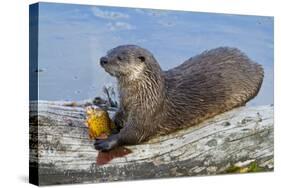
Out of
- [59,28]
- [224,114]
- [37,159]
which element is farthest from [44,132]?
[224,114]

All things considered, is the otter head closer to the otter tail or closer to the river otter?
the river otter

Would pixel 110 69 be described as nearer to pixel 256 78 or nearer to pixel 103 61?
pixel 103 61

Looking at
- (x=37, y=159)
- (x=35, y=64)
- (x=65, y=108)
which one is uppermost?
(x=35, y=64)

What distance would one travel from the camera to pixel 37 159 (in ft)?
31.2

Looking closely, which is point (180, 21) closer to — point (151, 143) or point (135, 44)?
point (135, 44)

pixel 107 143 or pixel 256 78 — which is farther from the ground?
pixel 256 78

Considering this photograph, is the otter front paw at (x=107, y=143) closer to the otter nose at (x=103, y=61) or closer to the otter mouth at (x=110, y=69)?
the otter mouth at (x=110, y=69)

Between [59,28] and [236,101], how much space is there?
299 cm

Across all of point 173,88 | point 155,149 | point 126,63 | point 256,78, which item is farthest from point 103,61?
point 256,78

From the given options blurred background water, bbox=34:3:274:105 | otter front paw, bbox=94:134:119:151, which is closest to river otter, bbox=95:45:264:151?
otter front paw, bbox=94:134:119:151

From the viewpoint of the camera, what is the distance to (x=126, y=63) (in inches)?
390

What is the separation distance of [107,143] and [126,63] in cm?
115

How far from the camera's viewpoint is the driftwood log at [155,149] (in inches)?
376

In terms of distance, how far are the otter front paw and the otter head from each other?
868 mm
